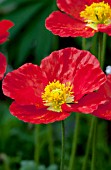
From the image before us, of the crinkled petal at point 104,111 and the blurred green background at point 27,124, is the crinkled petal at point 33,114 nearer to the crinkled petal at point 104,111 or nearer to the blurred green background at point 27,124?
the crinkled petal at point 104,111

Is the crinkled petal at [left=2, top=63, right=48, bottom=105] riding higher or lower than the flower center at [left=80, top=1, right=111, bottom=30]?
lower

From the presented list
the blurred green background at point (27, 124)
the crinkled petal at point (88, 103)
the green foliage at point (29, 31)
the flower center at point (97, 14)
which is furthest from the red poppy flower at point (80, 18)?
the green foliage at point (29, 31)

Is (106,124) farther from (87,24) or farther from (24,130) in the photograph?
(87,24)

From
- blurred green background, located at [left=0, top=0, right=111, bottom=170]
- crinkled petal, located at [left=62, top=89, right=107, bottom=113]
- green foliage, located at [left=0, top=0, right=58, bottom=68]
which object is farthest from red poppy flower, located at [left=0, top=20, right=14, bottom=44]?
green foliage, located at [left=0, top=0, right=58, bottom=68]

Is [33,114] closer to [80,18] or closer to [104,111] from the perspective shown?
[104,111]

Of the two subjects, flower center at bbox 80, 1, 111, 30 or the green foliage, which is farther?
the green foliage

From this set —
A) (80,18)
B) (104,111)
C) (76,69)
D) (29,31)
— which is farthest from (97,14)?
(29,31)

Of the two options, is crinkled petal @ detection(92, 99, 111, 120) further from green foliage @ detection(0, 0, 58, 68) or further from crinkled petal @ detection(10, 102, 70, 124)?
green foliage @ detection(0, 0, 58, 68)
